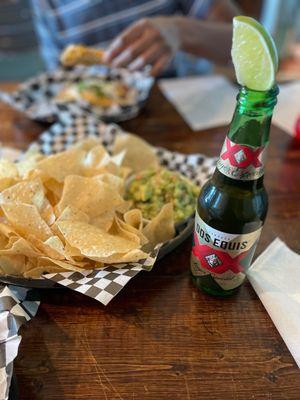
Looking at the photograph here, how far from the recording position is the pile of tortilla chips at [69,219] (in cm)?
71

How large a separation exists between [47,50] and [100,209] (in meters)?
1.54

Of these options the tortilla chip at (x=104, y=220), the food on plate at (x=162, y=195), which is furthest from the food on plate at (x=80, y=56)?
the tortilla chip at (x=104, y=220)

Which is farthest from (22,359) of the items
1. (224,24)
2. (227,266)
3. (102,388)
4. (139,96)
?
(224,24)

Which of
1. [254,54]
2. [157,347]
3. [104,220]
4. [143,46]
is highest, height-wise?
[254,54]

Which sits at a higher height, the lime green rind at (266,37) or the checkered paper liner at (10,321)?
the lime green rind at (266,37)

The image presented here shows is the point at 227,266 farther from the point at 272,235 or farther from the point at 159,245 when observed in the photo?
the point at 272,235

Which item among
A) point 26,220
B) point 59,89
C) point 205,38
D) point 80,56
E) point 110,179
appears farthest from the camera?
point 205,38

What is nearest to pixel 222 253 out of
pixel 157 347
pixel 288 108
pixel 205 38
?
pixel 157 347

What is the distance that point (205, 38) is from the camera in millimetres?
1711

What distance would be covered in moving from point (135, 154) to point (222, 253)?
492mm

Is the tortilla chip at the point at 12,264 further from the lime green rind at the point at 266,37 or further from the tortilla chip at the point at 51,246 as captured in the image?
the lime green rind at the point at 266,37

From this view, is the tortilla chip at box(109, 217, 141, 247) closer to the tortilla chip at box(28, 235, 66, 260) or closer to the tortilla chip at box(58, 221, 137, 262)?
the tortilla chip at box(58, 221, 137, 262)

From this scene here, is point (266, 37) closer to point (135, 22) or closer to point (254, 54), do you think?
point (254, 54)

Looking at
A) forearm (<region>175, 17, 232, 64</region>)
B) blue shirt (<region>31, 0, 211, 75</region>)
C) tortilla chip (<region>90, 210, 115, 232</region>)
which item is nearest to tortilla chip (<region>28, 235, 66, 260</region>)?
tortilla chip (<region>90, 210, 115, 232</region>)
